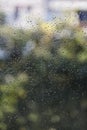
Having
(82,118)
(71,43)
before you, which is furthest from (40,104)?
(71,43)

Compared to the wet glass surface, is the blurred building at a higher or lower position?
higher

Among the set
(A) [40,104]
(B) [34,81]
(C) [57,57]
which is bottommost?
(A) [40,104]

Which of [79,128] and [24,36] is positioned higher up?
[24,36]

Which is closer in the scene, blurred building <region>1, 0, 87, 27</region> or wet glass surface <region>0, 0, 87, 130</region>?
wet glass surface <region>0, 0, 87, 130</region>

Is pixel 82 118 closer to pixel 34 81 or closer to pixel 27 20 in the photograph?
pixel 34 81

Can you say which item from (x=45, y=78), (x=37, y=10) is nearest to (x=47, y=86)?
(x=45, y=78)

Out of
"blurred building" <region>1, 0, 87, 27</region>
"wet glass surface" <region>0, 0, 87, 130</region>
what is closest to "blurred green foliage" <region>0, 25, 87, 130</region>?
"wet glass surface" <region>0, 0, 87, 130</region>

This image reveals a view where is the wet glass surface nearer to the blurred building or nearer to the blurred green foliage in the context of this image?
the blurred green foliage
